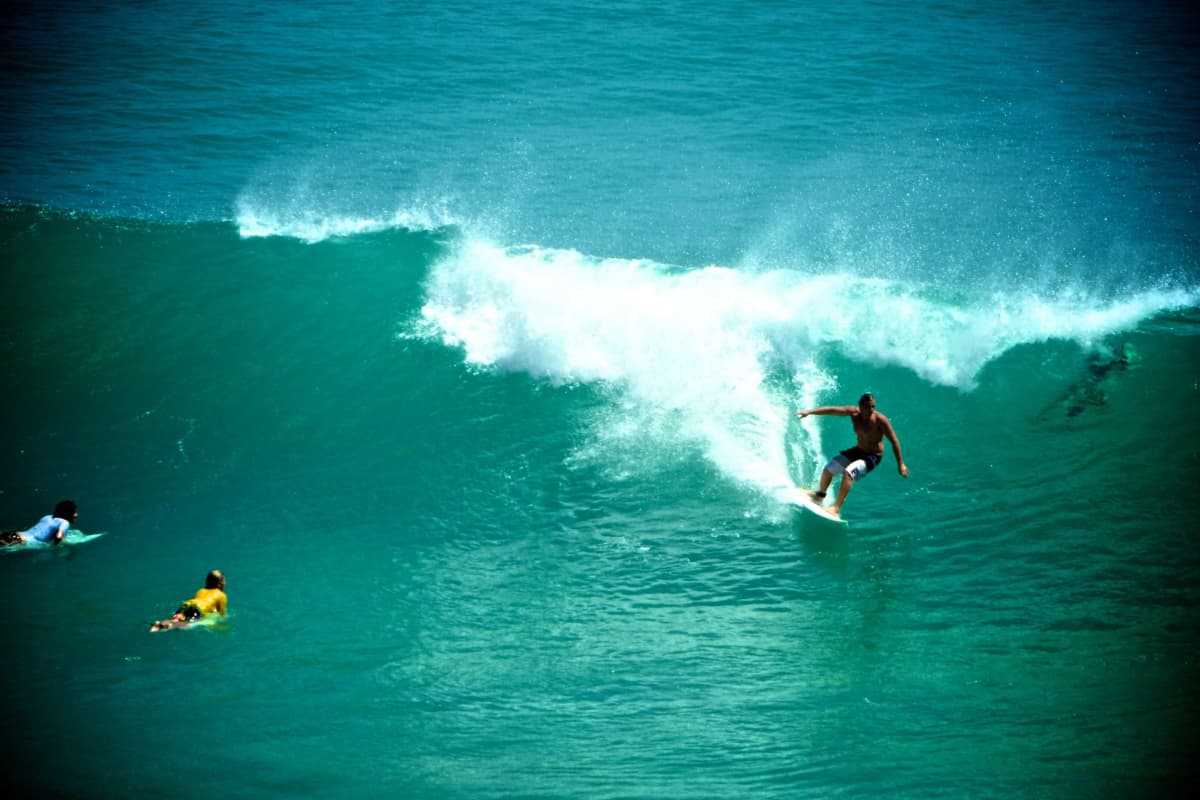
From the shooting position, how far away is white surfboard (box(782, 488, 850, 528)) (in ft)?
35.5

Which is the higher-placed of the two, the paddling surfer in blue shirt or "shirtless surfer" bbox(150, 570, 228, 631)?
the paddling surfer in blue shirt

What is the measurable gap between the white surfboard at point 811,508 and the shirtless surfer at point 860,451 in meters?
0.05

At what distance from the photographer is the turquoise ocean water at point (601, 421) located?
8.18 metres

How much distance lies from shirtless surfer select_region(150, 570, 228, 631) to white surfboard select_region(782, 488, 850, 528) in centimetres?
583

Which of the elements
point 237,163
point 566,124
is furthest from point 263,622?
point 566,124

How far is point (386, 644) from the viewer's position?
922 cm

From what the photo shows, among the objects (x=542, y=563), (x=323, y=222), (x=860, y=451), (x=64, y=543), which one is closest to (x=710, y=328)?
(x=860, y=451)

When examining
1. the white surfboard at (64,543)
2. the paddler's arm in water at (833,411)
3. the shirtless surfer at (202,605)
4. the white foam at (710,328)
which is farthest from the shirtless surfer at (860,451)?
the white surfboard at (64,543)

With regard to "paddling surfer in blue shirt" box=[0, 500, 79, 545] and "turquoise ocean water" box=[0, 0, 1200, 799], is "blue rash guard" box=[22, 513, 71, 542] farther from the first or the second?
Result: "turquoise ocean water" box=[0, 0, 1200, 799]

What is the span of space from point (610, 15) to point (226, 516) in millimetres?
21578

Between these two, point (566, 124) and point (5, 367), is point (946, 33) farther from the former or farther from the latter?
point (5, 367)

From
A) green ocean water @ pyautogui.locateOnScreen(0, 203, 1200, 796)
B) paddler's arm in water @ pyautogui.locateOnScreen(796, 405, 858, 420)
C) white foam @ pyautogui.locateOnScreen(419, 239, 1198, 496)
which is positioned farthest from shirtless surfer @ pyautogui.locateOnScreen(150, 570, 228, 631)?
paddler's arm in water @ pyautogui.locateOnScreen(796, 405, 858, 420)

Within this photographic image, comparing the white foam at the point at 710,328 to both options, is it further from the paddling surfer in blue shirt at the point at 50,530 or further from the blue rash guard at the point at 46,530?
the blue rash guard at the point at 46,530

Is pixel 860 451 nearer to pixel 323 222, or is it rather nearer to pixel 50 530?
pixel 50 530
